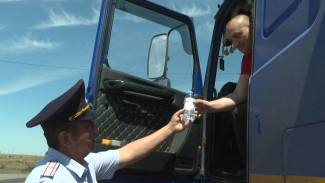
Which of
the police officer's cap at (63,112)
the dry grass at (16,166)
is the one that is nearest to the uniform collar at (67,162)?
the police officer's cap at (63,112)

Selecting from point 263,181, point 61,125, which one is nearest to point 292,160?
point 263,181

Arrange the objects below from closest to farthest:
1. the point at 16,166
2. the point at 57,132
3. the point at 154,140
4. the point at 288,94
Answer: the point at 288,94 < the point at 57,132 < the point at 154,140 < the point at 16,166

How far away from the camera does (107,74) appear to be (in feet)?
9.77

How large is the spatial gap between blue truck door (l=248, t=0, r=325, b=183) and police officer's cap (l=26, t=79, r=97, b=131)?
0.97 m

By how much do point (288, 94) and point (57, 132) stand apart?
4.03 feet

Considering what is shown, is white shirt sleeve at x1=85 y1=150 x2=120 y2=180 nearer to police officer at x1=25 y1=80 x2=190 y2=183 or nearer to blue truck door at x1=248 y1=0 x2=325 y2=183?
police officer at x1=25 y1=80 x2=190 y2=183

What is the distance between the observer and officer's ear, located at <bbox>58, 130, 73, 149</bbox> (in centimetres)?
180

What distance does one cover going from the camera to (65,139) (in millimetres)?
1816

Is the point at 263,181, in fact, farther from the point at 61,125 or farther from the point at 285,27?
the point at 61,125

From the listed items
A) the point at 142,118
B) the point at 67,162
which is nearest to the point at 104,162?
the point at 67,162

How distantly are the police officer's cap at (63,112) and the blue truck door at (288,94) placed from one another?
97 cm

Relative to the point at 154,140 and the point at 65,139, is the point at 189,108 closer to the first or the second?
the point at 154,140

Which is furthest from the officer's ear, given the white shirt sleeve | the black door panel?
the black door panel

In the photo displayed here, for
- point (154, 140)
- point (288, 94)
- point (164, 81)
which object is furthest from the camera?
point (164, 81)
